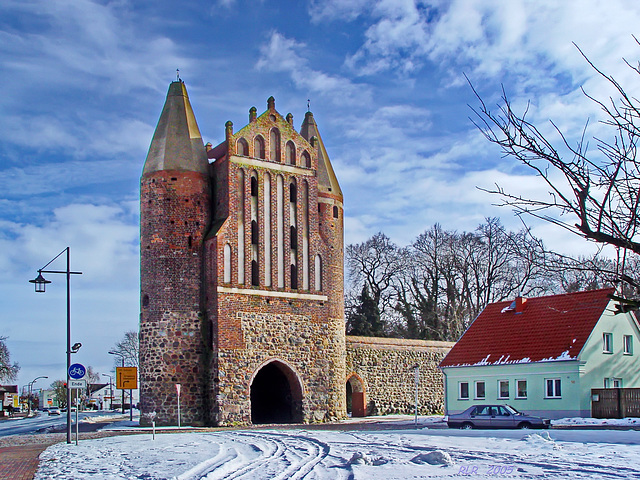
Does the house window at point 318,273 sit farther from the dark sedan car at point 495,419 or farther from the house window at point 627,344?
the house window at point 627,344

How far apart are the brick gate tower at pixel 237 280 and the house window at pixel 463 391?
599 cm

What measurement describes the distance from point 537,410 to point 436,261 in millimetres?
26340

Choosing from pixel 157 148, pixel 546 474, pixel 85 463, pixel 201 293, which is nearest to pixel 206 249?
pixel 201 293

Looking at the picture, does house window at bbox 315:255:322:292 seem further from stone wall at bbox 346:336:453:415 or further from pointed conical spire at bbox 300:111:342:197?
stone wall at bbox 346:336:453:415

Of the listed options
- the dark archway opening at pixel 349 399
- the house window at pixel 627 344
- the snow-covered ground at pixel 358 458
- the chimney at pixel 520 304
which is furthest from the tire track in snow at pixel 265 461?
the dark archway opening at pixel 349 399

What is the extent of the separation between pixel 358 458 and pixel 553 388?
20998 mm

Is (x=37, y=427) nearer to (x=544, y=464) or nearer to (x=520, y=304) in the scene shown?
(x=520, y=304)

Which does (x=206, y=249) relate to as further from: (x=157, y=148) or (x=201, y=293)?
(x=157, y=148)

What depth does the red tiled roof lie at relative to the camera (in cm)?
3466

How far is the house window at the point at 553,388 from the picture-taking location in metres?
34.4

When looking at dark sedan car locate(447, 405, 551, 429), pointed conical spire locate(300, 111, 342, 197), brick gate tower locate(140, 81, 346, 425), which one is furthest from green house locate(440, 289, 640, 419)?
pointed conical spire locate(300, 111, 342, 197)

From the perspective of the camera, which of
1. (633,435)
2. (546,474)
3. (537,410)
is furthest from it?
(537,410)

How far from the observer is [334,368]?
1563 inches

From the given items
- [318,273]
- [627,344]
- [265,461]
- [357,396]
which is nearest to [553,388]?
[627,344]
